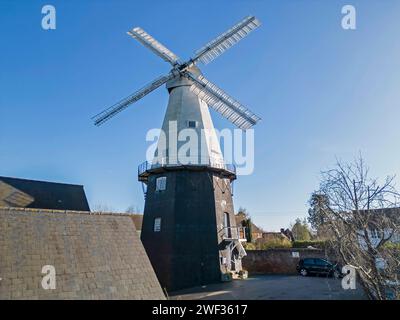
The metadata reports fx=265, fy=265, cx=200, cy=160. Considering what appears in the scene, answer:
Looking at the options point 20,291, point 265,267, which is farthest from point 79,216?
point 265,267

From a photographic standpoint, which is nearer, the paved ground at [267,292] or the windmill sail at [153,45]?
the paved ground at [267,292]

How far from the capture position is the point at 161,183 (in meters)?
19.3

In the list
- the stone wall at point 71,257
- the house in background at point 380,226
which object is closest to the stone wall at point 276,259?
the house in background at point 380,226

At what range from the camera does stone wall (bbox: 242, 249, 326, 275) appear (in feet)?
73.5

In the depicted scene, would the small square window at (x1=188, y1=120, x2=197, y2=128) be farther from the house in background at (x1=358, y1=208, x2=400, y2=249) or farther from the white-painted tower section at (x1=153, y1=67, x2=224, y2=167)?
the house in background at (x1=358, y1=208, x2=400, y2=249)

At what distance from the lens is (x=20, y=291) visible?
605cm

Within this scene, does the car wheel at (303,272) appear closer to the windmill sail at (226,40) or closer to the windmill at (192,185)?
the windmill at (192,185)

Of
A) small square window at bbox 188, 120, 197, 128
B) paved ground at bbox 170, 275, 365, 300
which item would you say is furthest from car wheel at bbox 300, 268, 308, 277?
small square window at bbox 188, 120, 197, 128

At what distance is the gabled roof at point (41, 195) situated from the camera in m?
19.5

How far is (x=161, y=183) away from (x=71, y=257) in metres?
12.1

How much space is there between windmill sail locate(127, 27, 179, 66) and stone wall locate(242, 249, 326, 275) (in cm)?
1835

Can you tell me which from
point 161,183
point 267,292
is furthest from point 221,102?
point 267,292
